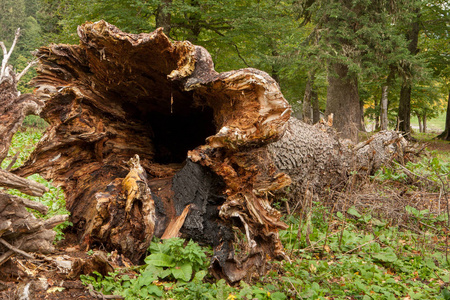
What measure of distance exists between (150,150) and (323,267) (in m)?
2.94

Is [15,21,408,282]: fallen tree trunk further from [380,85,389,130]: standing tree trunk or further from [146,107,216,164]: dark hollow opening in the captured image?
[380,85,389,130]: standing tree trunk

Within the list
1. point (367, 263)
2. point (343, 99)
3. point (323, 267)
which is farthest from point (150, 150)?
point (343, 99)

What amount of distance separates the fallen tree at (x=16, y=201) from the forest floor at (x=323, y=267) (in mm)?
167

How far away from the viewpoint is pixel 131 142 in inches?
184

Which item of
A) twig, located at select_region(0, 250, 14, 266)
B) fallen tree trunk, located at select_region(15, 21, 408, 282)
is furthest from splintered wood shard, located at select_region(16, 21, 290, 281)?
twig, located at select_region(0, 250, 14, 266)

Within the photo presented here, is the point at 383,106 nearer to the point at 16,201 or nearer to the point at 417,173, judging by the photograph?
the point at 417,173

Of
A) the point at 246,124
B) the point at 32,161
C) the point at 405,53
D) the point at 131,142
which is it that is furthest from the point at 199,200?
the point at 405,53

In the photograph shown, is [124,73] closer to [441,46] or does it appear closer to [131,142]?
[131,142]

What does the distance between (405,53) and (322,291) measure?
355 inches

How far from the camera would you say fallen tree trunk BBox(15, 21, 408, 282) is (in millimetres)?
3184

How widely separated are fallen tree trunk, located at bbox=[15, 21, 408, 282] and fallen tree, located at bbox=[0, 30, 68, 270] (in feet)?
2.09

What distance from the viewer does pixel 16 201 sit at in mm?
2373

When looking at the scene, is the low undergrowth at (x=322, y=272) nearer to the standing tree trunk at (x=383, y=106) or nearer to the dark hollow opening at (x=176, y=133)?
the dark hollow opening at (x=176, y=133)

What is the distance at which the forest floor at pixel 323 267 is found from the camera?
2584 mm
